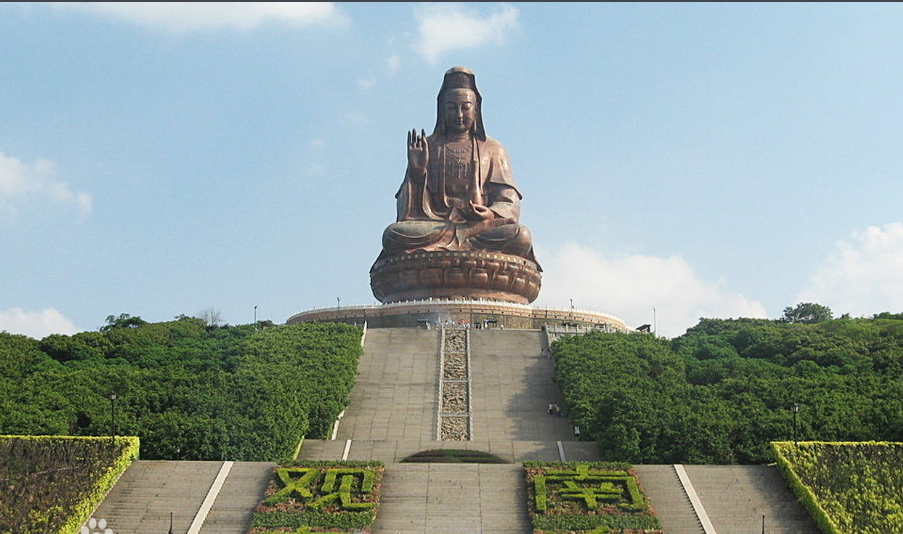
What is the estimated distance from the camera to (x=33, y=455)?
17312mm

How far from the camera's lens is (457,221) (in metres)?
33.9

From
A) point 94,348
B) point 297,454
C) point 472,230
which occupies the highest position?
point 472,230

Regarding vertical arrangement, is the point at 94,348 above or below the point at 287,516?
above

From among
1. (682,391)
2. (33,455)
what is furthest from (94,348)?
(682,391)

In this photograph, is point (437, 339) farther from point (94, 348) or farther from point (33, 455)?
point (33, 455)

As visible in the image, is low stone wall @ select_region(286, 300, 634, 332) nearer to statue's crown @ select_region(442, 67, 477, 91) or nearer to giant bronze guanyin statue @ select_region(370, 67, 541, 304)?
giant bronze guanyin statue @ select_region(370, 67, 541, 304)

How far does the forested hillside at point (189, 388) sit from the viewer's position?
18859mm

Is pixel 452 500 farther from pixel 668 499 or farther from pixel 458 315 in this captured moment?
pixel 458 315

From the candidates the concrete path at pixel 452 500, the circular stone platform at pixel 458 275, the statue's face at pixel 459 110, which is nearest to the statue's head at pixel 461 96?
the statue's face at pixel 459 110

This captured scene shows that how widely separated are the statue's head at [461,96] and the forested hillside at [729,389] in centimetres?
1111

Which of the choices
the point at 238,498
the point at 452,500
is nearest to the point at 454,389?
the point at 452,500

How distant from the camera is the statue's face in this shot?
35.0 m

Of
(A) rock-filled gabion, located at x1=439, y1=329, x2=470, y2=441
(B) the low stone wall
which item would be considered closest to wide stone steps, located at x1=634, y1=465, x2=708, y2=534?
(A) rock-filled gabion, located at x1=439, y1=329, x2=470, y2=441

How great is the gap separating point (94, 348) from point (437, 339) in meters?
9.14
